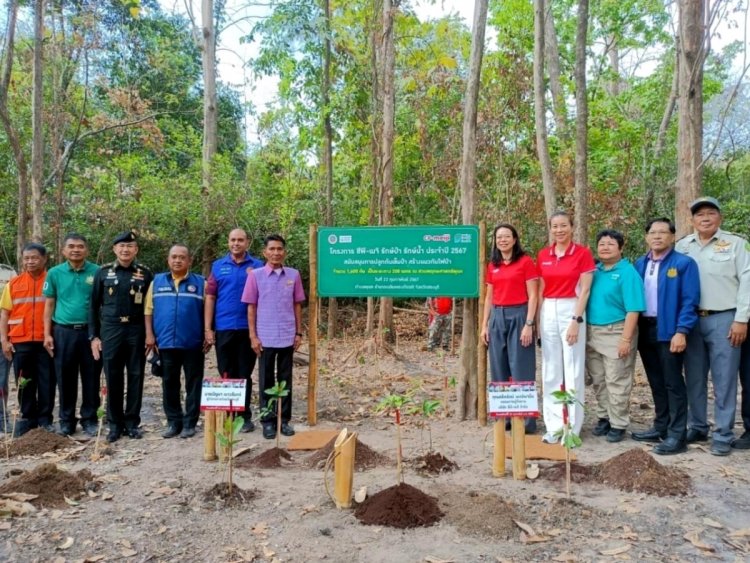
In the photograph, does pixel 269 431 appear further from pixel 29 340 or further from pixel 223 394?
pixel 29 340

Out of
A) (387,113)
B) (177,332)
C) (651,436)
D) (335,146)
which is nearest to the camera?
(651,436)

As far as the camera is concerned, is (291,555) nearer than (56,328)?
Yes

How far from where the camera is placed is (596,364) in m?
5.11

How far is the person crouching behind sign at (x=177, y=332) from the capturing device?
523 cm

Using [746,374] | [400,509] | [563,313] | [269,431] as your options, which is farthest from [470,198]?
[400,509]

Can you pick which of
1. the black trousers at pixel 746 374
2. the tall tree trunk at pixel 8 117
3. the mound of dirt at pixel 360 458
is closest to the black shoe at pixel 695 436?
the black trousers at pixel 746 374

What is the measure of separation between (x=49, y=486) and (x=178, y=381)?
5.23 ft

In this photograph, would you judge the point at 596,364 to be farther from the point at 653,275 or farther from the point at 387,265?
the point at 387,265

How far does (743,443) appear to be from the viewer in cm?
479

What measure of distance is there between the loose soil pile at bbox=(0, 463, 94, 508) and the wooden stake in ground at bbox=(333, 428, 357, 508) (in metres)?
1.78

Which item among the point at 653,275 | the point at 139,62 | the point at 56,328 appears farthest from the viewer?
the point at 139,62

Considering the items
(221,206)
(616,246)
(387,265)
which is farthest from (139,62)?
(616,246)

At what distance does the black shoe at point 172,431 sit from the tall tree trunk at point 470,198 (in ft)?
8.92

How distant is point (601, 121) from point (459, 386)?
379 inches
